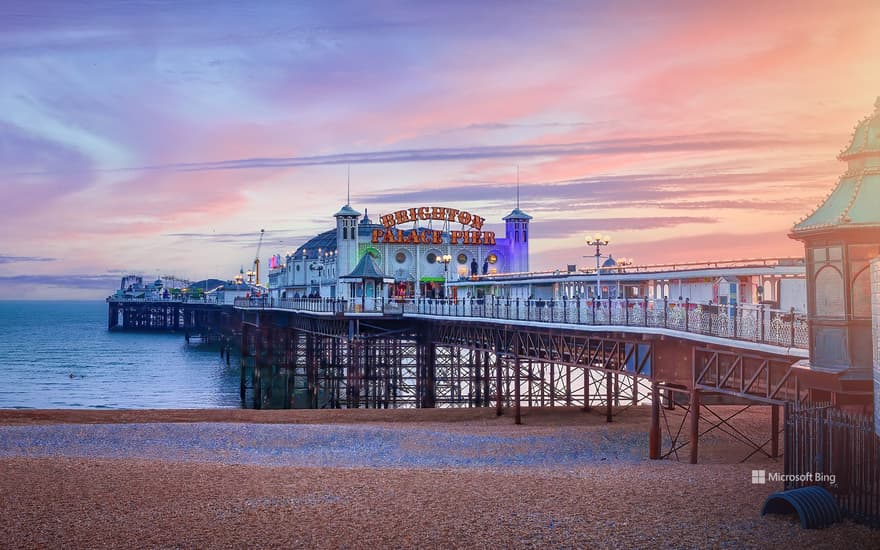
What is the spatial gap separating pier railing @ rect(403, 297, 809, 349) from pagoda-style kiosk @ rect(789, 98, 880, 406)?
1.28 m

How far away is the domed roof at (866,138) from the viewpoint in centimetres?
1659

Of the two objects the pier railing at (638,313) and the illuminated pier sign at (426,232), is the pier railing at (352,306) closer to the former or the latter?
the pier railing at (638,313)

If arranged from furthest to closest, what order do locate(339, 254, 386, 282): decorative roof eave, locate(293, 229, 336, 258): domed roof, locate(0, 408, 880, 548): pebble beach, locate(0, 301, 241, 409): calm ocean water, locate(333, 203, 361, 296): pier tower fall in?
locate(293, 229, 336, 258): domed roof → locate(333, 203, 361, 296): pier tower → locate(0, 301, 241, 409): calm ocean water → locate(339, 254, 386, 282): decorative roof eave → locate(0, 408, 880, 548): pebble beach

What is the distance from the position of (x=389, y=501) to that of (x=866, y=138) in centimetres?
1202

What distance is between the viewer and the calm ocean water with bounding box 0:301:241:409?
61.9 meters

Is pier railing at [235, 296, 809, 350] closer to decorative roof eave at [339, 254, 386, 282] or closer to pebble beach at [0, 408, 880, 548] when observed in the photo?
pebble beach at [0, 408, 880, 548]

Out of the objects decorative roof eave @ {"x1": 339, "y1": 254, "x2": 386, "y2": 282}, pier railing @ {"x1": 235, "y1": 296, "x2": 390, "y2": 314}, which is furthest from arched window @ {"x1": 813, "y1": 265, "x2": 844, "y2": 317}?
decorative roof eave @ {"x1": 339, "y1": 254, "x2": 386, "y2": 282}

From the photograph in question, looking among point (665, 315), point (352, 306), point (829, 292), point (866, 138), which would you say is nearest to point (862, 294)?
point (829, 292)

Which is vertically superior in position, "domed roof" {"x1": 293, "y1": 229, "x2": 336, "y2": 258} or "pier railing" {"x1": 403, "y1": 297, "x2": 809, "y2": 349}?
"domed roof" {"x1": 293, "y1": 229, "x2": 336, "y2": 258}

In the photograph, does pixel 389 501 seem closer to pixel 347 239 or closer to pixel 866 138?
pixel 866 138

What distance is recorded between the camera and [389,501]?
1568cm

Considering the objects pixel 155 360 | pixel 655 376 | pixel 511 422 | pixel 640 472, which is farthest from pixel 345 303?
pixel 155 360

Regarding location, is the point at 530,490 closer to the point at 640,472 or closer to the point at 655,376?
the point at 640,472

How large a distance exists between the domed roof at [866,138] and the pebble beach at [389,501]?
278 inches
